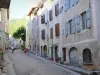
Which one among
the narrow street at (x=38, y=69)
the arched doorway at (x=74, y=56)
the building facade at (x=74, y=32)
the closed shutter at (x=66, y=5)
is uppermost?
the closed shutter at (x=66, y=5)

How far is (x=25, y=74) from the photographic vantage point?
1477 cm

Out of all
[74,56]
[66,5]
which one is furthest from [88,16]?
[66,5]

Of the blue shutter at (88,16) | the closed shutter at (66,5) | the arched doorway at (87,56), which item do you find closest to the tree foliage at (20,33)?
the closed shutter at (66,5)

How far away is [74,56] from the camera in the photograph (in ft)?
68.2

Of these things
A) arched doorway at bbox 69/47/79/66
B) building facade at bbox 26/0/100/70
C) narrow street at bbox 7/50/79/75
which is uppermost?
building facade at bbox 26/0/100/70

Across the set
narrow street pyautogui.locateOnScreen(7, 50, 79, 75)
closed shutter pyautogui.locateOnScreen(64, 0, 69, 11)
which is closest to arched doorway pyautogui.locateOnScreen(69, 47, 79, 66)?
narrow street pyautogui.locateOnScreen(7, 50, 79, 75)

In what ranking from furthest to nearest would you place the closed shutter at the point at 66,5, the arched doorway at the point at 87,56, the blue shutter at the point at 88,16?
the closed shutter at the point at 66,5
the arched doorway at the point at 87,56
the blue shutter at the point at 88,16

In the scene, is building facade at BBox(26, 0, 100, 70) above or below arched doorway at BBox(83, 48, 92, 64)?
above

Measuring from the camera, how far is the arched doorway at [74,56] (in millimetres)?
20109

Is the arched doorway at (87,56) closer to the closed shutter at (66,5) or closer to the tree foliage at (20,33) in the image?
the closed shutter at (66,5)

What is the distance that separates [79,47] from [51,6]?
40.9 ft

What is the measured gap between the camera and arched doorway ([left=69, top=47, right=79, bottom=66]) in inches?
792

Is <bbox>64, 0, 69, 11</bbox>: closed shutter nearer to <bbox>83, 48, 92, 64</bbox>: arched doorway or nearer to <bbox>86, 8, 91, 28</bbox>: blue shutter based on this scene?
<bbox>86, 8, 91, 28</bbox>: blue shutter

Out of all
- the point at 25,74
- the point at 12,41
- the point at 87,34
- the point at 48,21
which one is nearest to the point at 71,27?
the point at 87,34
